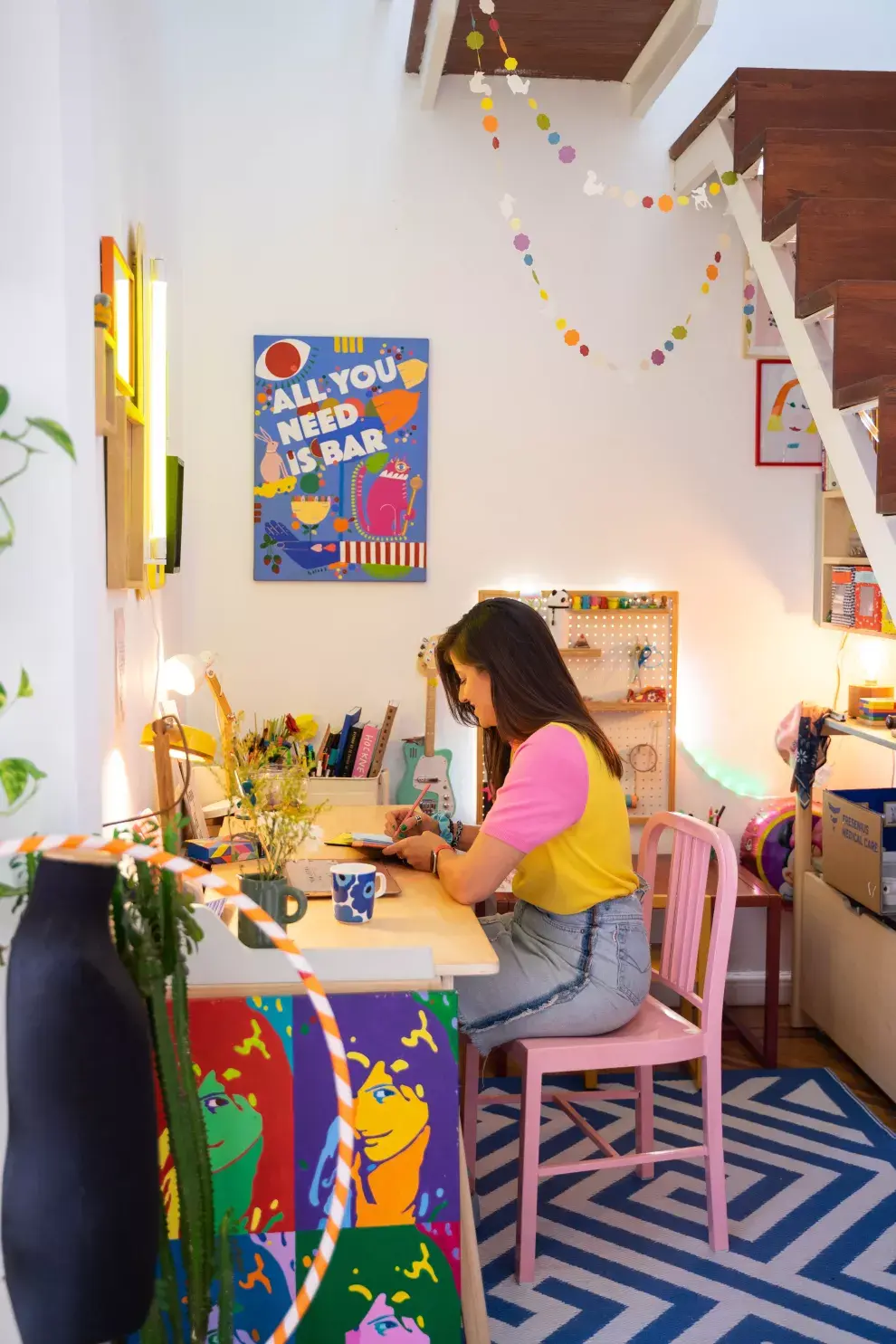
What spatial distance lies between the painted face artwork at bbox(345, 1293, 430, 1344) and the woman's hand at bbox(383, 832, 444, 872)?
0.83 meters

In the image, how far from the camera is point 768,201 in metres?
2.88

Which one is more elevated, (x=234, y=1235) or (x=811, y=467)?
(x=811, y=467)

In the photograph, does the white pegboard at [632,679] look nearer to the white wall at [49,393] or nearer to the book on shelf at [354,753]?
the book on shelf at [354,753]

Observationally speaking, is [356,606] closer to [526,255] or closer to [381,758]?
[381,758]

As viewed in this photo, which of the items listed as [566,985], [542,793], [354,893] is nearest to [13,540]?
[354,893]

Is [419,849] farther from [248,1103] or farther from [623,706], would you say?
[623,706]

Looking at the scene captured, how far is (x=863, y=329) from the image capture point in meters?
2.53

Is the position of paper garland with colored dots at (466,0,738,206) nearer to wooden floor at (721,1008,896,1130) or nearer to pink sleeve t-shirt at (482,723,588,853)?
pink sleeve t-shirt at (482,723,588,853)

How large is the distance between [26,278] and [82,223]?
0.14m

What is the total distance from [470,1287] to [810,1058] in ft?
5.40


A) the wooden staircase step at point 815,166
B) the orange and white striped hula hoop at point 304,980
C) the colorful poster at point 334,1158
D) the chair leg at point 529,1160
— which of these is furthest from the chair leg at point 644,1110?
the wooden staircase step at point 815,166

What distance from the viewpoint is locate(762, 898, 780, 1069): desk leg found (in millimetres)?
3266

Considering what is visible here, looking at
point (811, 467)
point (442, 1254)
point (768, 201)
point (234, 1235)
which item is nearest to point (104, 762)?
point (234, 1235)

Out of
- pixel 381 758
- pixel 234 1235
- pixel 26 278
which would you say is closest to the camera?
pixel 26 278
